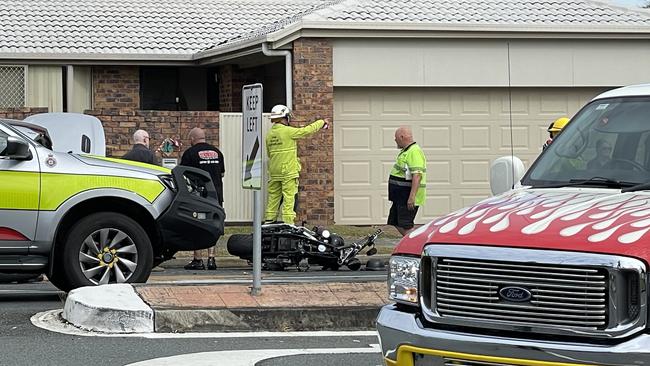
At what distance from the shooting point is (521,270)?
534 cm

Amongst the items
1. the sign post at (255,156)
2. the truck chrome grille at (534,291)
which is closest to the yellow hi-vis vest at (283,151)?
the sign post at (255,156)

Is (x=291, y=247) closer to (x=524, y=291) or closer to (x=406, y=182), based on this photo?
(x=406, y=182)

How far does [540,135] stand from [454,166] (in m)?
1.56

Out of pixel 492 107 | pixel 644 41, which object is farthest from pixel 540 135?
pixel 644 41

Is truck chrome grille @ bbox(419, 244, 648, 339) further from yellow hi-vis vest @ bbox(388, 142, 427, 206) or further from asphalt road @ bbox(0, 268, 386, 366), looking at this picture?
yellow hi-vis vest @ bbox(388, 142, 427, 206)

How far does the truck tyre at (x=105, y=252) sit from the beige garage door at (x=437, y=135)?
28.5 feet

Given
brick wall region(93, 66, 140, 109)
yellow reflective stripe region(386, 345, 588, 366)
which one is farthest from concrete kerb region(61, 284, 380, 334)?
brick wall region(93, 66, 140, 109)

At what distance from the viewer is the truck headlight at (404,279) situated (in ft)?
19.1

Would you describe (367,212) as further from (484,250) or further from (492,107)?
(484,250)

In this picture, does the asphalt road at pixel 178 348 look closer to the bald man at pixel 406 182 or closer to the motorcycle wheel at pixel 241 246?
the motorcycle wheel at pixel 241 246

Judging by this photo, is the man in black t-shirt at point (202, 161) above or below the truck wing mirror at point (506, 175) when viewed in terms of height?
above

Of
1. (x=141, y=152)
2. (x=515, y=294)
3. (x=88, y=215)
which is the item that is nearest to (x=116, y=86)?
(x=141, y=152)

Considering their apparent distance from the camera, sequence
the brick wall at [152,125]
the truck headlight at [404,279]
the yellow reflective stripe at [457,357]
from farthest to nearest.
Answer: the brick wall at [152,125], the truck headlight at [404,279], the yellow reflective stripe at [457,357]

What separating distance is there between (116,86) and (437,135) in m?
6.34
